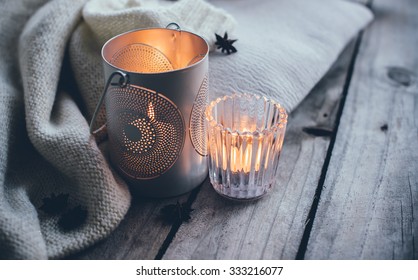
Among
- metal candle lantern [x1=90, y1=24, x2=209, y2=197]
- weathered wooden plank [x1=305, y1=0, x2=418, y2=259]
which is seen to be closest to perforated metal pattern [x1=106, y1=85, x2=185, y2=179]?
metal candle lantern [x1=90, y1=24, x2=209, y2=197]

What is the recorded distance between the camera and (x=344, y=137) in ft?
2.39

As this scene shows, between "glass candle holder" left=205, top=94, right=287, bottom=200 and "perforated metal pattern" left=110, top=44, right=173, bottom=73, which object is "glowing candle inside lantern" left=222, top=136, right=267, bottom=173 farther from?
"perforated metal pattern" left=110, top=44, right=173, bottom=73

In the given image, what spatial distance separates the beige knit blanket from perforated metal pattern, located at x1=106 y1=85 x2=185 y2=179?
31 millimetres

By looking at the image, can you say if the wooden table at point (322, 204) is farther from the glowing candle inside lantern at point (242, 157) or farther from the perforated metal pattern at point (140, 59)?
the perforated metal pattern at point (140, 59)

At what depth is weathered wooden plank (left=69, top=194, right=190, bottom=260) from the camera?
21.1 inches

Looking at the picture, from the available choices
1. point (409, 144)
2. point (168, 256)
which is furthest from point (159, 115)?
point (409, 144)

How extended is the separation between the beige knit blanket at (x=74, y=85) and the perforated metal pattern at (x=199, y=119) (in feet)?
0.35

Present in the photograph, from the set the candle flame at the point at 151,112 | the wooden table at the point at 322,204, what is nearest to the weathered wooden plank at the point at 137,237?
the wooden table at the point at 322,204

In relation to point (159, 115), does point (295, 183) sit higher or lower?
lower

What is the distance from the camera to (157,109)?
541 millimetres

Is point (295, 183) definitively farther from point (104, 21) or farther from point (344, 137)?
point (104, 21)
